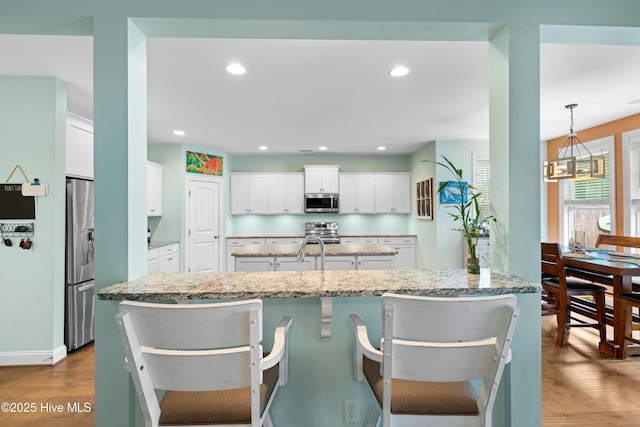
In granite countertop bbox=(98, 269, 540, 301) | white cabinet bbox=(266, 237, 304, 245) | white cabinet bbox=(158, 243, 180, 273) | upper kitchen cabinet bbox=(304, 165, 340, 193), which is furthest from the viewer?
upper kitchen cabinet bbox=(304, 165, 340, 193)

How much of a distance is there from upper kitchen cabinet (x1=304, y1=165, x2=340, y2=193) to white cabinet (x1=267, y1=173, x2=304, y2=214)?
17cm

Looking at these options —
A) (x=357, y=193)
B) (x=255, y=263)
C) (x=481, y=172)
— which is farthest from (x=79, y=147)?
(x=481, y=172)

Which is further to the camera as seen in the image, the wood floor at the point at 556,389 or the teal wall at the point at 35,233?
the teal wall at the point at 35,233

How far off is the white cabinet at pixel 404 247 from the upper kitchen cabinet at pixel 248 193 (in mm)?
2567

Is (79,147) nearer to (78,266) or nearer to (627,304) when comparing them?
(78,266)

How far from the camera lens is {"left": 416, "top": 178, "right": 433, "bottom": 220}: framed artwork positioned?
5.49m

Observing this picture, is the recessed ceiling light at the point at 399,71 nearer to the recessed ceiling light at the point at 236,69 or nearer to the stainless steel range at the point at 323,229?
the recessed ceiling light at the point at 236,69

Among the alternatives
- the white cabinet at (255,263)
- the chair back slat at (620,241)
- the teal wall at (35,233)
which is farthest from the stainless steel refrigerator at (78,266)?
the chair back slat at (620,241)

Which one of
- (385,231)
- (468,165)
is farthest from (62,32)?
(385,231)

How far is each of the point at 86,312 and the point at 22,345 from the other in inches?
19.6

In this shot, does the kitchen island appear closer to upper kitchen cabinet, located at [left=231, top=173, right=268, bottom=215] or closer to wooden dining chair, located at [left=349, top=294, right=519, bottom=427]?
wooden dining chair, located at [left=349, top=294, right=519, bottom=427]

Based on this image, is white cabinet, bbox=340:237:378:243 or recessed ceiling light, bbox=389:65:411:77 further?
white cabinet, bbox=340:237:378:243

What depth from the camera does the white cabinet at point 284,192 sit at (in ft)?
21.1

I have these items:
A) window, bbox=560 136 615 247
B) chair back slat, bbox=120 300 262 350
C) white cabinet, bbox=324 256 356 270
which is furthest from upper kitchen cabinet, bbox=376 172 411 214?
chair back slat, bbox=120 300 262 350
